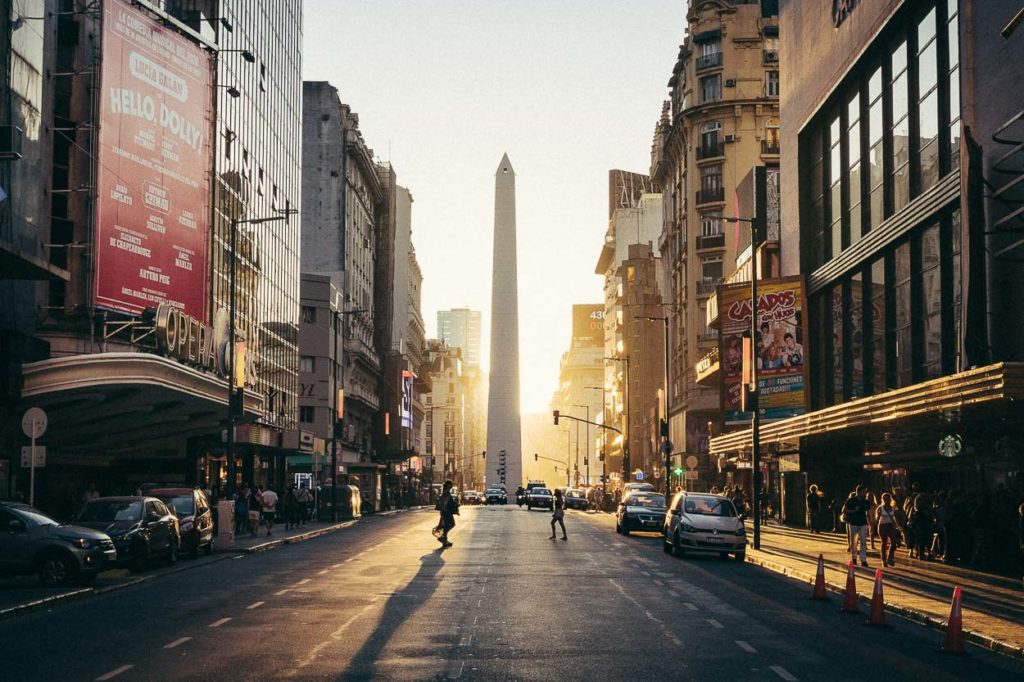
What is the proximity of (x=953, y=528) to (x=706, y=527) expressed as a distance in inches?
233

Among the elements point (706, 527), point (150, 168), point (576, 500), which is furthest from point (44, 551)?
point (576, 500)

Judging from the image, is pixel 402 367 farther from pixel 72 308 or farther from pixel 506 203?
pixel 72 308

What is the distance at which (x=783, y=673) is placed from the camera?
12.9m

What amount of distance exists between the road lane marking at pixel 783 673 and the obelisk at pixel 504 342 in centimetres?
10820

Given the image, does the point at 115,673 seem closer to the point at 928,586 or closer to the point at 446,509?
the point at 928,586

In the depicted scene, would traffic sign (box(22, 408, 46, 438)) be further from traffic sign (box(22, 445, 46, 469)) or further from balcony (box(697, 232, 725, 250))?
balcony (box(697, 232, 725, 250))

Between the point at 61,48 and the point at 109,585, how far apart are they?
26.5 meters

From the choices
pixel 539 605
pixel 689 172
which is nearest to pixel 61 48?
pixel 539 605

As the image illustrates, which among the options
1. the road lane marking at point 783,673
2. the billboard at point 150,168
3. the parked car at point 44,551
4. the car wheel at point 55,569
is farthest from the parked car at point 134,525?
the road lane marking at point 783,673

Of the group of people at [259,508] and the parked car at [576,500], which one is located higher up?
the group of people at [259,508]

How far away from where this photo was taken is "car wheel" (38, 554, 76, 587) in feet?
76.2

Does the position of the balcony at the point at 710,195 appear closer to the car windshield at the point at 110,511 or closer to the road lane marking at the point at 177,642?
the car windshield at the point at 110,511

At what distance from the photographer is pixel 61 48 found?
44656 mm

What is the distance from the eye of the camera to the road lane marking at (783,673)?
490 inches
